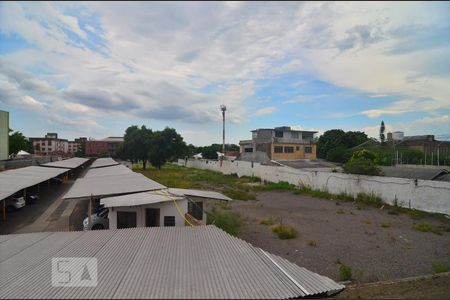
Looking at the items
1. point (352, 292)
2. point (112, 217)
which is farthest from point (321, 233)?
point (112, 217)

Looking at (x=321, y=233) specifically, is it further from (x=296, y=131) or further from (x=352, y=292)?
(x=296, y=131)

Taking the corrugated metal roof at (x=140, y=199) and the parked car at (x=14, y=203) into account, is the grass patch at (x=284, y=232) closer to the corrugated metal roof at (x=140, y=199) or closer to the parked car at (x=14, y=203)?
the corrugated metal roof at (x=140, y=199)

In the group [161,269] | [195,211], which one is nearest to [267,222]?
[195,211]

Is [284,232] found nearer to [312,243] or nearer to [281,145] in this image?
[312,243]

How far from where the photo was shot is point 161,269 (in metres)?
4.34

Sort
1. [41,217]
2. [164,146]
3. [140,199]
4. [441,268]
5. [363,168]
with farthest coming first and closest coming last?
1. [164,146]
2. [363,168]
3. [41,217]
4. [140,199]
5. [441,268]

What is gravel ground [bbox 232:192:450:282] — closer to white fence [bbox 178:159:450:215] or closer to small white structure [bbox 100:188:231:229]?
white fence [bbox 178:159:450:215]

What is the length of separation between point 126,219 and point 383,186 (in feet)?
52.4

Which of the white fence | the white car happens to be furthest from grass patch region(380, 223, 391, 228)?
the white car

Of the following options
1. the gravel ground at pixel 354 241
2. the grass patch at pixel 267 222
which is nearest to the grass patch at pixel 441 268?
the gravel ground at pixel 354 241

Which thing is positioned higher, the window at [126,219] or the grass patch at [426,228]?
the window at [126,219]

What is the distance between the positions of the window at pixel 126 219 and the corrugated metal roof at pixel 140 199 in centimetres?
39

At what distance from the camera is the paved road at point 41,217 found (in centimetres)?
1437

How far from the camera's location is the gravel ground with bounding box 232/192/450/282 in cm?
906
